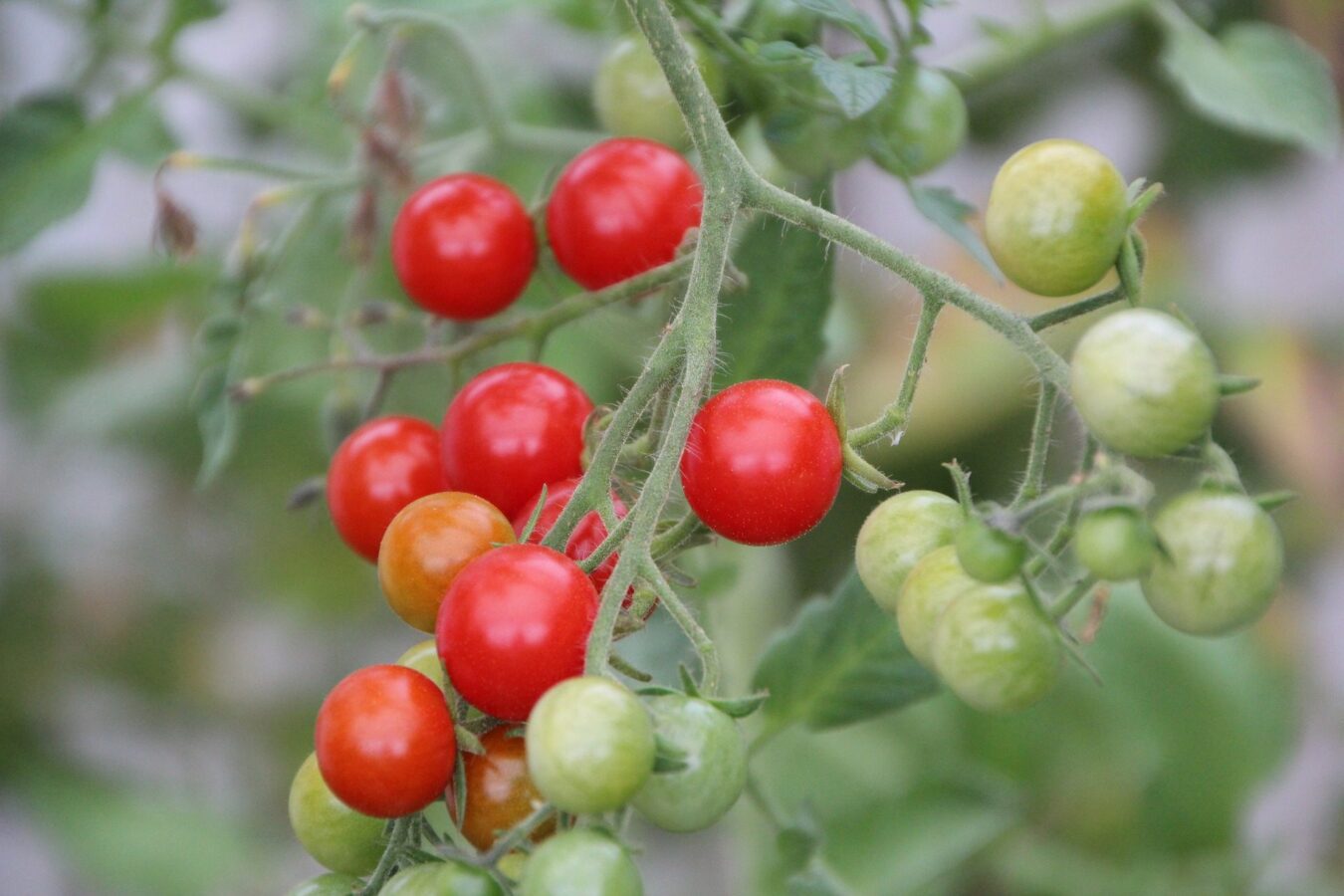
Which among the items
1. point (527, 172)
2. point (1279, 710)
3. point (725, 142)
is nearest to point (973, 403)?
point (1279, 710)

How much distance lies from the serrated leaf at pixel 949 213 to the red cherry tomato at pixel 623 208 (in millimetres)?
92

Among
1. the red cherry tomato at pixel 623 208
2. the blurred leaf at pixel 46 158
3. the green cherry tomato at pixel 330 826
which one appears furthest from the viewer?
the blurred leaf at pixel 46 158

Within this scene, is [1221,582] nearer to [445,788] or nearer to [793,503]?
[793,503]

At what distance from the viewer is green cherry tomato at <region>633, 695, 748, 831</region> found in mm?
368

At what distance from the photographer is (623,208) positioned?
54 cm

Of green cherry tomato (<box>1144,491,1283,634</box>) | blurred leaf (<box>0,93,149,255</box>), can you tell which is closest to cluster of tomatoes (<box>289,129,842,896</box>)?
green cherry tomato (<box>1144,491,1283,634</box>)

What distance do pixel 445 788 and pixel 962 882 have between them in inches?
29.5

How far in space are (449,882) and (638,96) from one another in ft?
1.23

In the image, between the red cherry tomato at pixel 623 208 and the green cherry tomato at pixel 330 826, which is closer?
the green cherry tomato at pixel 330 826

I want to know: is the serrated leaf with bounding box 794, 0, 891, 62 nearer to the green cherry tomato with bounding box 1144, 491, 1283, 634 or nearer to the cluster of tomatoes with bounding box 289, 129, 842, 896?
the cluster of tomatoes with bounding box 289, 129, 842, 896

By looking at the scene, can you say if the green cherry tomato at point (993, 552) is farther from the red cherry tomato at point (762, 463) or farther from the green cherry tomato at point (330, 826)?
the green cherry tomato at point (330, 826)

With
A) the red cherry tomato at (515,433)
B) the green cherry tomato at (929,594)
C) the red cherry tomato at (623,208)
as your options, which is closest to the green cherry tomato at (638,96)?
the red cherry tomato at (623,208)

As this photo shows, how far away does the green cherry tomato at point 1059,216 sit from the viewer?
418 mm

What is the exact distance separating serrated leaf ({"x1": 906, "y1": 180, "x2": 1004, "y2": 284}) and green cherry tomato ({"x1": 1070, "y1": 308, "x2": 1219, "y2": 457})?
0.18 metres
